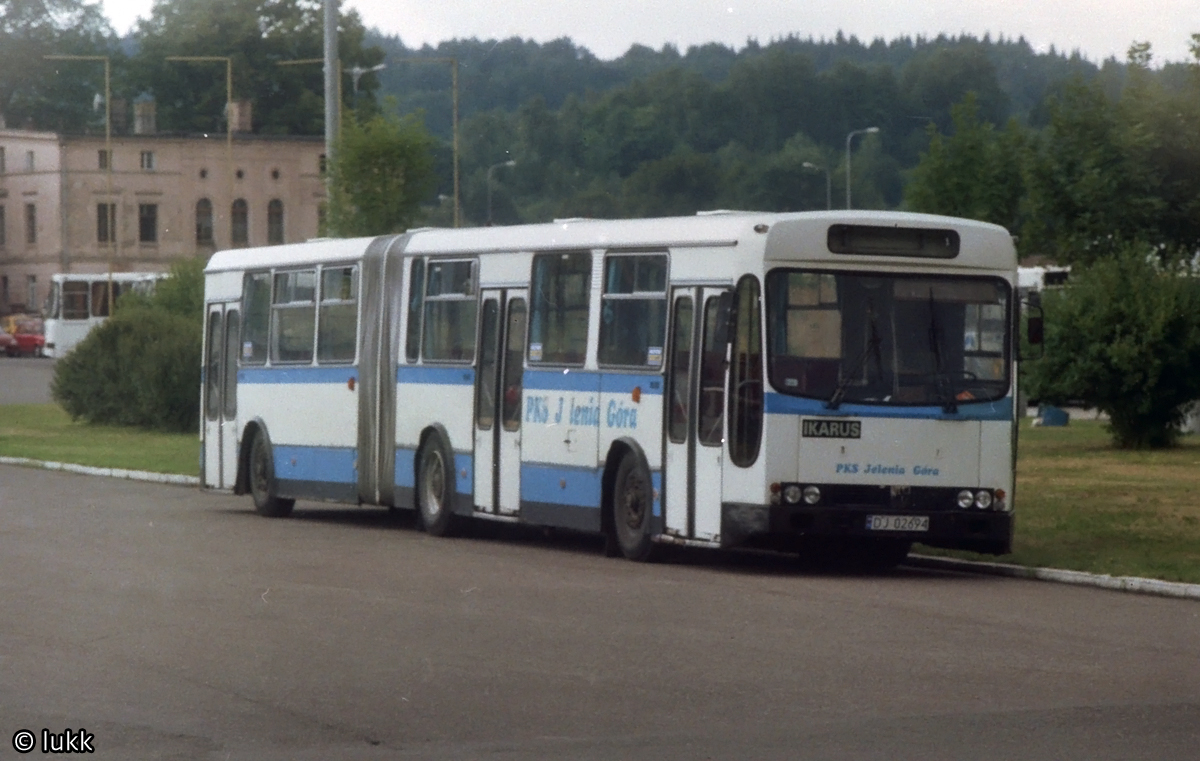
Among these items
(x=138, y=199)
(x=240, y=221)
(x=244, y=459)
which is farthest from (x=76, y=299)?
(x=244, y=459)

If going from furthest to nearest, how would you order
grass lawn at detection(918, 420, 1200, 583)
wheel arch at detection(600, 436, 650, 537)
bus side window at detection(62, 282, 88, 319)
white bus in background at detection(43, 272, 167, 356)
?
bus side window at detection(62, 282, 88, 319) < white bus in background at detection(43, 272, 167, 356) < wheel arch at detection(600, 436, 650, 537) < grass lawn at detection(918, 420, 1200, 583)

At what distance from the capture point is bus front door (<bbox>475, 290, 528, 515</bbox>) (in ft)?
67.8

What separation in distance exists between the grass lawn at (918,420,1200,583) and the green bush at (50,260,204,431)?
18.2 m

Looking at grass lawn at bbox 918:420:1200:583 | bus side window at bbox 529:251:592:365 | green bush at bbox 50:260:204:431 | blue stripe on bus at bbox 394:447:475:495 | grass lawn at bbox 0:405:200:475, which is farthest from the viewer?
green bush at bbox 50:260:204:431

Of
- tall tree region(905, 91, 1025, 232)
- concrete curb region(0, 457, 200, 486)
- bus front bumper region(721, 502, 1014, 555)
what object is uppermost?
tall tree region(905, 91, 1025, 232)

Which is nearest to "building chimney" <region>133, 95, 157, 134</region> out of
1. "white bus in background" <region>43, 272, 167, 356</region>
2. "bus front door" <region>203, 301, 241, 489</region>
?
"white bus in background" <region>43, 272, 167, 356</region>

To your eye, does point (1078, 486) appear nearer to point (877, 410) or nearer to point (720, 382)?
point (877, 410)

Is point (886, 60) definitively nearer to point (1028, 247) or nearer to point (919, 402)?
point (1028, 247)

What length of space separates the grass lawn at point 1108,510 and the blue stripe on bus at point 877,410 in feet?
4.26

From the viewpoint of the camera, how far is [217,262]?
27.5 m

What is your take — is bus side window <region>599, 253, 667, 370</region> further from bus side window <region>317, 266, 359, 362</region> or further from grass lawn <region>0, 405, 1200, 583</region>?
bus side window <region>317, 266, 359, 362</region>

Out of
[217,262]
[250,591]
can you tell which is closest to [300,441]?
[217,262]

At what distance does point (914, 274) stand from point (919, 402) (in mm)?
982
